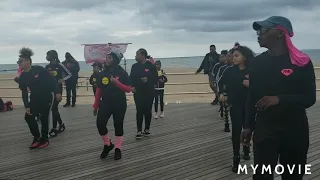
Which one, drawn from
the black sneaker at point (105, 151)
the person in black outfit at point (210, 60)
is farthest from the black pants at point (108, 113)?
the person in black outfit at point (210, 60)

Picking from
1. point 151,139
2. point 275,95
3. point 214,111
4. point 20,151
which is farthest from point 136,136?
point 275,95

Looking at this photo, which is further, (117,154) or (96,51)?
(96,51)

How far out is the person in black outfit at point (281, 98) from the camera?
10.4 feet

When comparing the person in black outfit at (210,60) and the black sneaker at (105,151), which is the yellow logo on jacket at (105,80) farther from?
the person in black outfit at (210,60)

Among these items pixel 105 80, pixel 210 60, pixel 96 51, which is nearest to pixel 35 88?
pixel 105 80

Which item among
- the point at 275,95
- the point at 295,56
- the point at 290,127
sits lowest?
the point at 290,127

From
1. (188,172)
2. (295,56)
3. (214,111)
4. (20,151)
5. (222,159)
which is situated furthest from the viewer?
(214,111)

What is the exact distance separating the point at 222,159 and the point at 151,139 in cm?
220

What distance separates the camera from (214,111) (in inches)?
472

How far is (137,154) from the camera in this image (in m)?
6.71

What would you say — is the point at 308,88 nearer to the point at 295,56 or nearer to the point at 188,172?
the point at 295,56

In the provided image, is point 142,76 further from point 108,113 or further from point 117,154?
point 117,154

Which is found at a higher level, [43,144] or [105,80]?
[105,80]

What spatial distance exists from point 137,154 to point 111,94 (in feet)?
3.75
